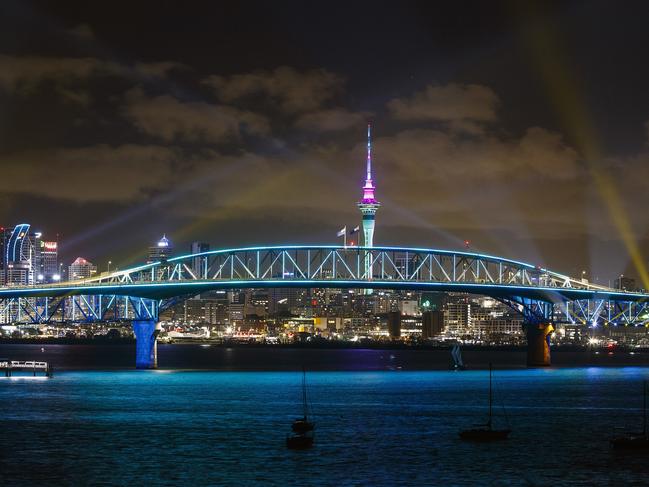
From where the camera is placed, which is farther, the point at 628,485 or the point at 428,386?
the point at 428,386

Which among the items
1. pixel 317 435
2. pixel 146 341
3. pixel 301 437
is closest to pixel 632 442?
pixel 301 437

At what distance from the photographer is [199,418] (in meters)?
81.5

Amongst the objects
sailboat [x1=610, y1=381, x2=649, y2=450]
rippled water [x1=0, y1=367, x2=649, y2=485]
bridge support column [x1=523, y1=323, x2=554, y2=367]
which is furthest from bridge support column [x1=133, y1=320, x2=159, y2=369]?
sailboat [x1=610, y1=381, x2=649, y2=450]

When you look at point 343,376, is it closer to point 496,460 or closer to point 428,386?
point 428,386

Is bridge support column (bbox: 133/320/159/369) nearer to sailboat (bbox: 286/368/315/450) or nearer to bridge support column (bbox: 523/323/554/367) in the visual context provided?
bridge support column (bbox: 523/323/554/367)

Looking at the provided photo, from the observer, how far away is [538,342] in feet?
554

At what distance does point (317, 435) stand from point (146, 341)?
78833mm

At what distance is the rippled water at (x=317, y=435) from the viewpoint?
185 ft

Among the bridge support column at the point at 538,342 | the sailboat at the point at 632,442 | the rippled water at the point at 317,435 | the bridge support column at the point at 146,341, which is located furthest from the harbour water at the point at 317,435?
the bridge support column at the point at 538,342

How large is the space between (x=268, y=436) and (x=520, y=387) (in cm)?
5283

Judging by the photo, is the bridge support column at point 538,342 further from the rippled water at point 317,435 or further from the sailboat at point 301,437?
the sailboat at point 301,437

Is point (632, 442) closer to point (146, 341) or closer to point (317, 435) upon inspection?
point (317, 435)

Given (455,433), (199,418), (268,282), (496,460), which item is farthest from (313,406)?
(268,282)

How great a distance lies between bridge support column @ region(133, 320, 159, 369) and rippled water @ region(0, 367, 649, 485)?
72.0 ft
